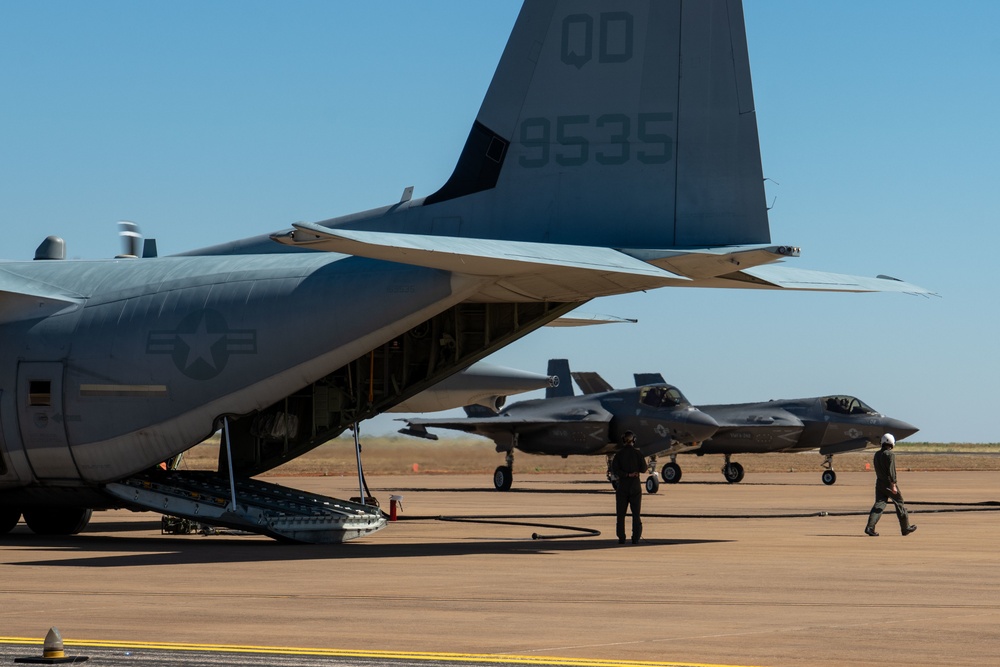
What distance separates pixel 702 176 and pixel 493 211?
10.4 ft

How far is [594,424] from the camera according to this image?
38.6 m

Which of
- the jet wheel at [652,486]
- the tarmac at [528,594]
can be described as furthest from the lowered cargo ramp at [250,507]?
the jet wheel at [652,486]

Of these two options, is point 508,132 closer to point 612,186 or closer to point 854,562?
point 612,186

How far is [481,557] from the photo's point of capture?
16.6 meters

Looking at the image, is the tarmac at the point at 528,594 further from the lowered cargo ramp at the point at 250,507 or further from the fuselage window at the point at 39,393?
the fuselage window at the point at 39,393

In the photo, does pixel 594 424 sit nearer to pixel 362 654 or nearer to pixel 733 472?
pixel 733 472

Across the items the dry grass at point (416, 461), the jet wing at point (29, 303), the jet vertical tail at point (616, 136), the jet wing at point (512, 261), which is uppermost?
the jet vertical tail at point (616, 136)

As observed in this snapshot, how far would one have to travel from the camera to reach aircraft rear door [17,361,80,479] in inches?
747

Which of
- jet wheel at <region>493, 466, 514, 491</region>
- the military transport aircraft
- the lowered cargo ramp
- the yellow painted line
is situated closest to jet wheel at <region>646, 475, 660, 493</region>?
jet wheel at <region>493, 466, 514, 491</region>

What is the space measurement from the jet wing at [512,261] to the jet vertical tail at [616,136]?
89cm

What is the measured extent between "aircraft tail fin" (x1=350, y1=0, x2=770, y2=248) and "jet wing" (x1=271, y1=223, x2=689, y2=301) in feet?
2.86

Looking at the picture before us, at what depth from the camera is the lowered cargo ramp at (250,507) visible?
1827cm

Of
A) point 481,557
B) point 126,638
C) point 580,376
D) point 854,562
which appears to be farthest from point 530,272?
point 580,376

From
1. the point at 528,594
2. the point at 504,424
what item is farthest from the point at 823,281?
the point at 504,424
